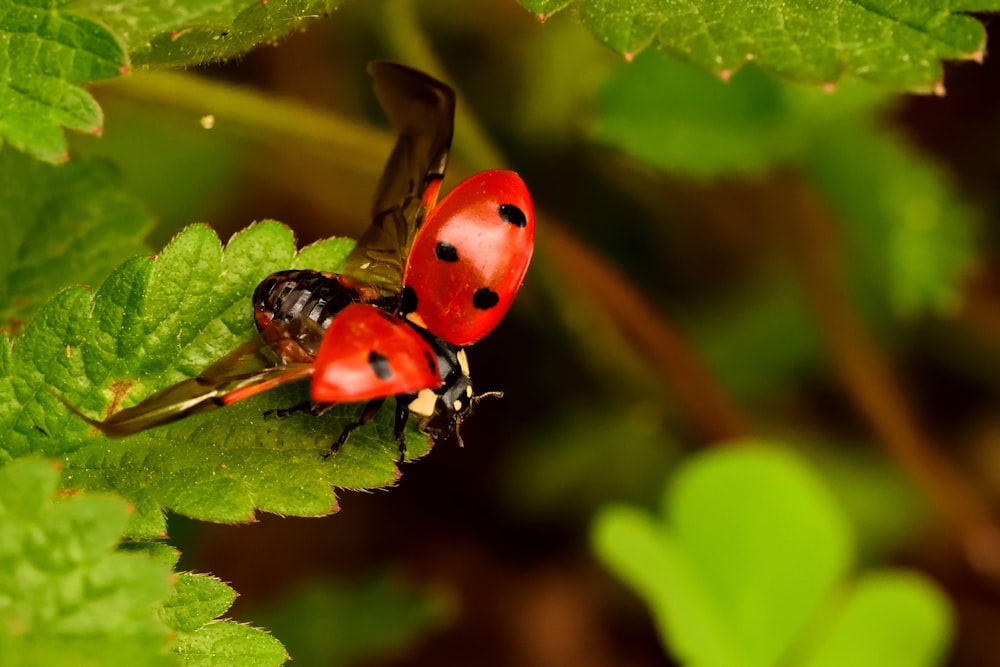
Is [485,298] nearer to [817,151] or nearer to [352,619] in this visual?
[352,619]

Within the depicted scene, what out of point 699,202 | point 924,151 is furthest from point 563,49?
point 924,151

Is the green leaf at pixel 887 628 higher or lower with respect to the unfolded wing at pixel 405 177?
lower

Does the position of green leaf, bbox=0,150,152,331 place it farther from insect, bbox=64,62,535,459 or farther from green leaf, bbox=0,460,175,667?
green leaf, bbox=0,460,175,667

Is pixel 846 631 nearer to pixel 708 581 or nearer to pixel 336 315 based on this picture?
pixel 708 581

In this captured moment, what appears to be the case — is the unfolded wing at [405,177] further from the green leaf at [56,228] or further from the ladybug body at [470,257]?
the green leaf at [56,228]

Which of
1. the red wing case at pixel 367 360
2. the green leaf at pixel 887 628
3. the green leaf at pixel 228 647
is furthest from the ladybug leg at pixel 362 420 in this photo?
the green leaf at pixel 887 628

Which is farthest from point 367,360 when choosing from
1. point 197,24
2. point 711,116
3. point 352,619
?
point 711,116
